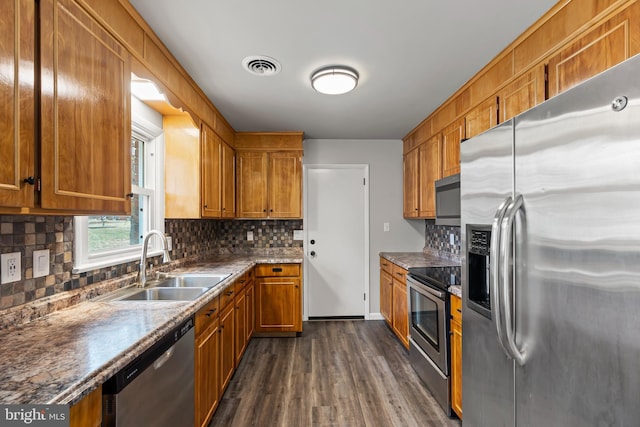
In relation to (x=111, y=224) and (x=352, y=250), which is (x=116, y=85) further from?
(x=352, y=250)

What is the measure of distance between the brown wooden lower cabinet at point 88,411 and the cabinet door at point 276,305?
2.39 meters

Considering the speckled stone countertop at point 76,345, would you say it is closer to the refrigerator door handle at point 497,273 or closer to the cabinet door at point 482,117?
the refrigerator door handle at point 497,273

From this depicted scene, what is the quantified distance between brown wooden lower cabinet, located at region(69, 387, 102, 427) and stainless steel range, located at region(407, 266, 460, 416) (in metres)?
1.84

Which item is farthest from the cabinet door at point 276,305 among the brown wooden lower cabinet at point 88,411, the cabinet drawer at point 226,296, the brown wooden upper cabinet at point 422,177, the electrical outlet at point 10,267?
the brown wooden lower cabinet at point 88,411

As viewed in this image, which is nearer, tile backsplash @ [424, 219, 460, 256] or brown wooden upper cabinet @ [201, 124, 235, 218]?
brown wooden upper cabinet @ [201, 124, 235, 218]

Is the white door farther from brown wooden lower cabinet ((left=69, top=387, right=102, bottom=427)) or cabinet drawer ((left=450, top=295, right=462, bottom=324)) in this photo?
brown wooden lower cabinet ((left=69, top=387, right=102, bottom=427))

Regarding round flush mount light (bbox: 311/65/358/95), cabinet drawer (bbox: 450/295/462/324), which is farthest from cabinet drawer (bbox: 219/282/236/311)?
round flush mount light (bbox: 311/65/358/95)

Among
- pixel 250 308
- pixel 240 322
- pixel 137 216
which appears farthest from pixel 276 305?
pixel 137 216

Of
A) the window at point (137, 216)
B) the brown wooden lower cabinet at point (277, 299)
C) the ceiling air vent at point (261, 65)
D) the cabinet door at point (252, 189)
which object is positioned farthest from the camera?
the cabinet door at point (252, 189)

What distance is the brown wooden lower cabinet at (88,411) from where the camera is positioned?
2.64 ft

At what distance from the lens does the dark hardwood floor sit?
2025 mm

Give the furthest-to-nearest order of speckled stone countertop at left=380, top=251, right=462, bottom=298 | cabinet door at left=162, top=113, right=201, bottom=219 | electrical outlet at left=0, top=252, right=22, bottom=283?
speckled stone countertop at left=380, top=251, right=462, bottom=298 → cabinet door at left=162, top=113, right=201, bottom=219 → electrical outlet at left=0, top=252, right=22, bottom=283

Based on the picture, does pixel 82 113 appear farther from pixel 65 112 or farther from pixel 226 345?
pixel 226 345

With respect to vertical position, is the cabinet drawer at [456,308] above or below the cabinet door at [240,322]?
above
